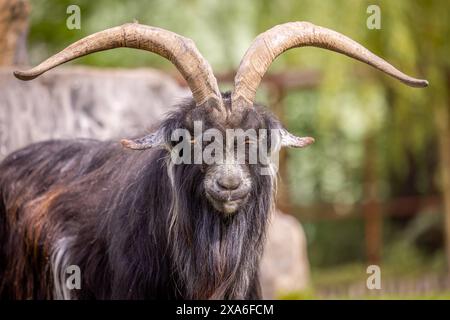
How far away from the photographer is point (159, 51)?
7.17 m

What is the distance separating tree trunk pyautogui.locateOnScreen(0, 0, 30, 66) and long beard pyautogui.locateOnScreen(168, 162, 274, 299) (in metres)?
4.99

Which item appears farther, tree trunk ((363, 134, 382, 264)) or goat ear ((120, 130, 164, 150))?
tree trunk ((363, 134, 382, 264))

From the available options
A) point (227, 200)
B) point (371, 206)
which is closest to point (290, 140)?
point (227, 200)

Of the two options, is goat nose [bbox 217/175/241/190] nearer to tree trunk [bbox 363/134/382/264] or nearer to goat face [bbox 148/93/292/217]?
goat face [bbox 148/93/292/217]

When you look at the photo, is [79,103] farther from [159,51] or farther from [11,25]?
[159,51]

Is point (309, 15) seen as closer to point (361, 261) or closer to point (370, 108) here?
point (370, 108)

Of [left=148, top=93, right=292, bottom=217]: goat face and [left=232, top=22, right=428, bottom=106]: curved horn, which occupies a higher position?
[left=232, top=22, right=428, bottom=106]: curved horn

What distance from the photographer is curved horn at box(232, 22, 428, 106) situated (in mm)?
7039

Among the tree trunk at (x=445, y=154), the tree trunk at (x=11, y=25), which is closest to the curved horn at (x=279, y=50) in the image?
the tree trunk at (x=11, y=25)

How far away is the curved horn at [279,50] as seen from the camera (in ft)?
23.1

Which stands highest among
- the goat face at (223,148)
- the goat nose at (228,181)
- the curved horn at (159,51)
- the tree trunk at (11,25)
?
the tree trunk at (11,25)

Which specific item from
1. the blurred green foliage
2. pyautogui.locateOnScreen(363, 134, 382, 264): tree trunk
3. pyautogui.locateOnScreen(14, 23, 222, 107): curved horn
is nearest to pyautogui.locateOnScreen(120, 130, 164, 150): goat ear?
pyautogui.locateOnScreen(14, 23, 222, 107): curved horn

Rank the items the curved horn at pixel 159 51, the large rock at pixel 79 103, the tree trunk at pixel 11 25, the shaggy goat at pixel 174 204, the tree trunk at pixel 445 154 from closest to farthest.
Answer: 1. the shaggy goat at pixel 174 204
2. the curved horn at pixel 159 51
3. the large rock at pixel 79 103
4. the tree trunk at pixel 11 25
5. the tree trunk at pixel 445 154

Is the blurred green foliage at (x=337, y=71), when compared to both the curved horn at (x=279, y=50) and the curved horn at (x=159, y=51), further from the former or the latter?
the curved horn at (x=159, y=51)
